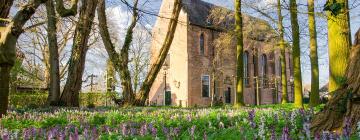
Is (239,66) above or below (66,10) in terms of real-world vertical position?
below

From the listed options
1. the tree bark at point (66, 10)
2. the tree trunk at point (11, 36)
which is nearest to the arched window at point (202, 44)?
the tree bark at point (66, 10)

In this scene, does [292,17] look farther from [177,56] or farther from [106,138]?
[177,56]

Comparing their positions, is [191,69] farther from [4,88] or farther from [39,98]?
[4,88]

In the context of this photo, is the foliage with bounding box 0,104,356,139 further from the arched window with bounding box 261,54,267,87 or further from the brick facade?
the arched window with bounding box 261,54,267,87

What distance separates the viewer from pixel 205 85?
48312 mm

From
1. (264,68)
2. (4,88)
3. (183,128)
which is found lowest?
(183,128)

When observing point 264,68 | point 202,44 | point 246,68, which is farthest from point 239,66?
point 264,68

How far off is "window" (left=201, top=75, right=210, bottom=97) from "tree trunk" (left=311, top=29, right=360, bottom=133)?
42367 mm

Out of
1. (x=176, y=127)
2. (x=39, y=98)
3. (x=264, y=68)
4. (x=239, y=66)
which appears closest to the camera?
(x=176, y=127)

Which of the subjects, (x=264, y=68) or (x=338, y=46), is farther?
(x=264, y=68)

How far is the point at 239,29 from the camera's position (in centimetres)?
2508

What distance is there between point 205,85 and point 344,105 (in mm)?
43146

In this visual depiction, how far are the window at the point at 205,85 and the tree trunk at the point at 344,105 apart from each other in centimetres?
4237

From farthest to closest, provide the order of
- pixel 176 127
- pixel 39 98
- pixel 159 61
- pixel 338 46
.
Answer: pixel 39 98 → pixel 159 61 → pixel 338 46 → pixel 176 127
